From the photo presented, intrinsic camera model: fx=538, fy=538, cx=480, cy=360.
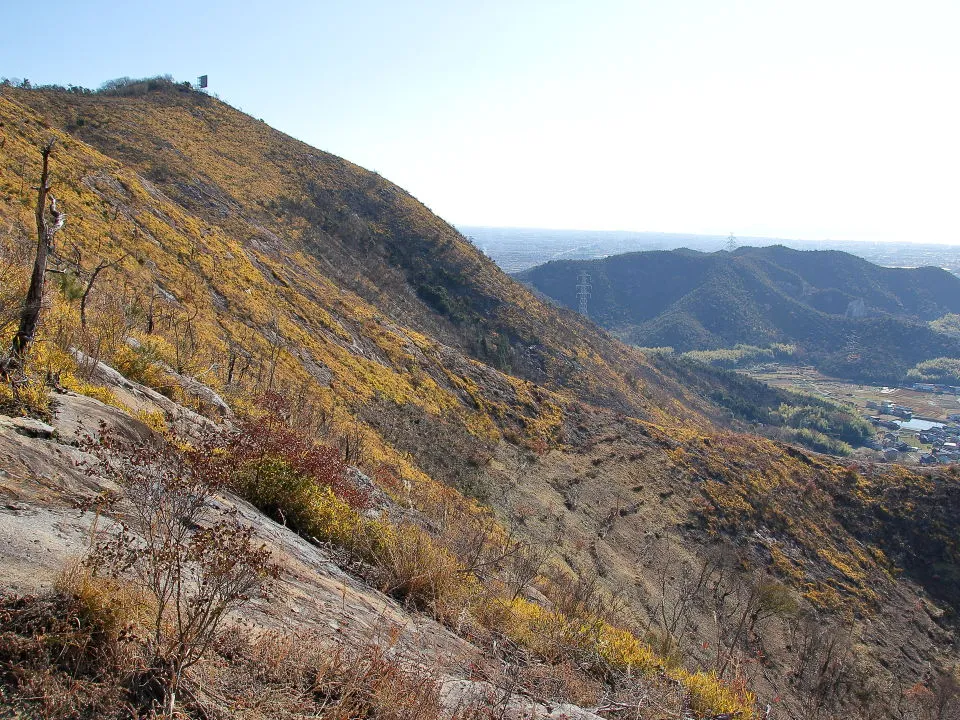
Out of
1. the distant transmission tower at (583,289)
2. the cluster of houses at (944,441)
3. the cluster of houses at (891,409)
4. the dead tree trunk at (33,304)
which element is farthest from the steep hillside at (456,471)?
the distant transmission tower at (583,289)

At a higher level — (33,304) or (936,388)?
(33,304)

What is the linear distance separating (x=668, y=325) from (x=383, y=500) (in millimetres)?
147194

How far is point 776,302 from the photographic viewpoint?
502ft

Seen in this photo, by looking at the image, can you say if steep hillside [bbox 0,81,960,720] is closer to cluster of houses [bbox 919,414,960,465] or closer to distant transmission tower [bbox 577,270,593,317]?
cluster of houses [bbox 919,414,960,465]

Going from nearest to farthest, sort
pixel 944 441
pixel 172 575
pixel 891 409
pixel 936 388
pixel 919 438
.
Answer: pixel 172 575
pixel 944 441
pixel 919 438
pixel 891 409
pixel 936 388

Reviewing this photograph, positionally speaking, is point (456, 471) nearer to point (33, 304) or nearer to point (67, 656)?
point (33, 304)

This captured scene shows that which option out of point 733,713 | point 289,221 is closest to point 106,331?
point 733,713

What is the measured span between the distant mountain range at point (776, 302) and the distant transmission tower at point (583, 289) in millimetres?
2380

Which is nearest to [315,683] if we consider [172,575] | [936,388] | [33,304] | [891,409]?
[172,575]

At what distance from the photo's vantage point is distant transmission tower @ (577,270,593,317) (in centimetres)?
Answer: 15200

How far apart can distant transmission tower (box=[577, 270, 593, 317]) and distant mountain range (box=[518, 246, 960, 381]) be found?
238 centimetres

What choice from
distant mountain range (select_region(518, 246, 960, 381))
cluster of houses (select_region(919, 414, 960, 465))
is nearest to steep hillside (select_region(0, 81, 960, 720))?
cluster of houses (select_region(919, 414, 960, 465))

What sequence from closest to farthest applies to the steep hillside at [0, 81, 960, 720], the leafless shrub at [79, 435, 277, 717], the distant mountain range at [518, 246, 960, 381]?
the leafless shrub at [79, 435, 277, 717]
the steep hillside at [0, 81, 960, 720]
the distant mountain range at [518, 246, 960, 381]

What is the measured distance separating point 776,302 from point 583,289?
5514cm
